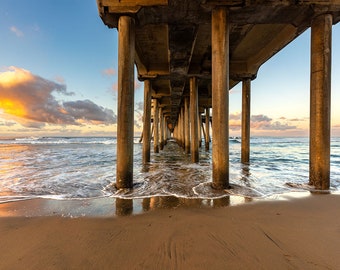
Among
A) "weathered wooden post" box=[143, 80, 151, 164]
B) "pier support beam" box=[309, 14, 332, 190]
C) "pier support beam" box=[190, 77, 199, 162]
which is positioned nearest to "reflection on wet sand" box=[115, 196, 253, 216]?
"pier support beam" box=[309, 14, 332, 190]

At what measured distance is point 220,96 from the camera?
439 centimetres

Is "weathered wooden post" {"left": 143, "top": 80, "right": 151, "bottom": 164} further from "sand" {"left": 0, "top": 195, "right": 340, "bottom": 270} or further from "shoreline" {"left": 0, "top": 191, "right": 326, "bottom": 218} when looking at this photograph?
"sand" {"left": 0, "top": 195, "right": 340, "bottom": 270}

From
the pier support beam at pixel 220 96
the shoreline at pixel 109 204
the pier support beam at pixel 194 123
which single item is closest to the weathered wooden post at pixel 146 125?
the pier support beam at pixel 194 123

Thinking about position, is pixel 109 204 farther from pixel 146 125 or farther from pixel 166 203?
pixel 146 125

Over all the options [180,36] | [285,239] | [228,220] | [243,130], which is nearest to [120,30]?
[180,36]

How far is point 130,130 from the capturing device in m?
4.61

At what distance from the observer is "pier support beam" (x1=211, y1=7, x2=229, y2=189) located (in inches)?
172

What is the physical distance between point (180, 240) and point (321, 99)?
4632 mm

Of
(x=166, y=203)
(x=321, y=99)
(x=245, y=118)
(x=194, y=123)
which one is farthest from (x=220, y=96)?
(x=194, y=123)

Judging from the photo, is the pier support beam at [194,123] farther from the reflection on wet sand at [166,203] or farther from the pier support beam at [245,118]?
the reflection on wet sand at [166,203]

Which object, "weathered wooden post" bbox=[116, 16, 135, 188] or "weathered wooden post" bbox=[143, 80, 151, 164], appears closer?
"weathered wooden post" bbox=[116, 16, 135, 188]

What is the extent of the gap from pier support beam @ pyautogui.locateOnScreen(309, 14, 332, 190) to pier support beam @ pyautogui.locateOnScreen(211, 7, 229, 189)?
215 centimetres

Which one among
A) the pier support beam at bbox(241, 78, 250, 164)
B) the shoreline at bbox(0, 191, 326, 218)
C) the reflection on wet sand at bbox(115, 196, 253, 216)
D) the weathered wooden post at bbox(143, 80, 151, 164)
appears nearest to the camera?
the shoreline at bbox(0, 191, 326, 218)

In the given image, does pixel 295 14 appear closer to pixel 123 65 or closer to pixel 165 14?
pixel 165 14
